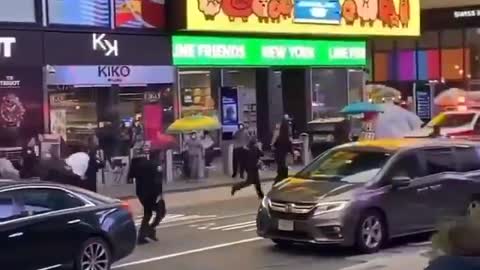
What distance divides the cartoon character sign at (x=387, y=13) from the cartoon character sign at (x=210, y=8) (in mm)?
8291

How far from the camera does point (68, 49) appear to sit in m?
24.8

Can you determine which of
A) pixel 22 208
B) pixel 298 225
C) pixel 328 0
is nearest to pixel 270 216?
pixel 298 225

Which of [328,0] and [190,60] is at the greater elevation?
[328,0]

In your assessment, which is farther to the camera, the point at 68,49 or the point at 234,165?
the point at 234,165

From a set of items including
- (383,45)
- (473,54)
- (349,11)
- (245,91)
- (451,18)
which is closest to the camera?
(245,91)

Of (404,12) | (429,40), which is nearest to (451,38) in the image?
(429,40)

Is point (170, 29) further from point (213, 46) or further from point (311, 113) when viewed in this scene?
point (311, 113)

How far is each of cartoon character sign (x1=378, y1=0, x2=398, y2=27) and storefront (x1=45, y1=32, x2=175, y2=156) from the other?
33.5 ft

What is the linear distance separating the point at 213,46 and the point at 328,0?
17.5 feet

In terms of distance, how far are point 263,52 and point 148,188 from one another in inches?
647

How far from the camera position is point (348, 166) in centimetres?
1338

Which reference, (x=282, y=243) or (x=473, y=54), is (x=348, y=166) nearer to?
(x=282, y=243)

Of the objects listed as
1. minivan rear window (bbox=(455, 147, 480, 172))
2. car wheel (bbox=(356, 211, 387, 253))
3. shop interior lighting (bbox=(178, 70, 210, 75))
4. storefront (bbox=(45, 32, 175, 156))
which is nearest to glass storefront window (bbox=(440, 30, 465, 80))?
shop interior lighting (bbox=(178, 70, 210, 75))

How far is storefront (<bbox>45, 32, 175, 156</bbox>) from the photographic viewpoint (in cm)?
2467
